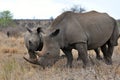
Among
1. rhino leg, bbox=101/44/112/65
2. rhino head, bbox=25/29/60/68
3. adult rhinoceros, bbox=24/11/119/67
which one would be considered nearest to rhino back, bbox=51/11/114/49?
adult rhinoceros, bbox=24/11/119/67

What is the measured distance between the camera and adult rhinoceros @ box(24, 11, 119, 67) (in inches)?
442

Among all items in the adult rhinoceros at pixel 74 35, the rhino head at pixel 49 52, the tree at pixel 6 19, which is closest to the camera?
the rhino head at pixel 49 52

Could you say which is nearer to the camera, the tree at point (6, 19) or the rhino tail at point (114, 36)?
the rhino tail at point (114, 36)

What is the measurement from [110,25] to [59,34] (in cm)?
221

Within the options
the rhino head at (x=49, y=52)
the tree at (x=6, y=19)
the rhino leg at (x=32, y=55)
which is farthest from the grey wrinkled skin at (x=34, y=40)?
the tree at (x=6, y=19)

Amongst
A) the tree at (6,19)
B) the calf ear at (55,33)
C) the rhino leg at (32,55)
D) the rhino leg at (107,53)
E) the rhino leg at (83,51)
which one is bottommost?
the tree at (6,19)

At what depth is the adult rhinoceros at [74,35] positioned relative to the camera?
11.2 metres

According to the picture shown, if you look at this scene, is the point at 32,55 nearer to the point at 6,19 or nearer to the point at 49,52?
the point at 49,52

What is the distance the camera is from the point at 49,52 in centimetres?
1114

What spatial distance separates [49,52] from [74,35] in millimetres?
918

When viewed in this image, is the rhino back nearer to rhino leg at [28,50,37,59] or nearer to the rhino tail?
the rhino tail

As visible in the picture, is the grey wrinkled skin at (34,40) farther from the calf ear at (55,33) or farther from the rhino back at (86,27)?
the calf ear at (55,33)

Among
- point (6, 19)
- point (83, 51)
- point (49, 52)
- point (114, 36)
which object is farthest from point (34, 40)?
point (6, 19)

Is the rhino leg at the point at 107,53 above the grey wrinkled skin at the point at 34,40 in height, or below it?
below
